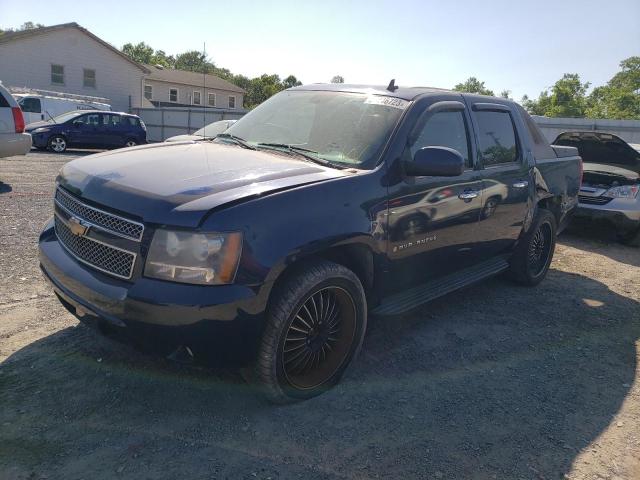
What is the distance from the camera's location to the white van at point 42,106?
18078 mm

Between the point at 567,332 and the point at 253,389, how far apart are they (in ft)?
9.47

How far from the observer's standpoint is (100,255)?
2566mm

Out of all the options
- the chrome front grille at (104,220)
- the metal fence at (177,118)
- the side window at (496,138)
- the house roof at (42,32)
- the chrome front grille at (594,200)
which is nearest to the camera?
the chrome front grille at (104,220)

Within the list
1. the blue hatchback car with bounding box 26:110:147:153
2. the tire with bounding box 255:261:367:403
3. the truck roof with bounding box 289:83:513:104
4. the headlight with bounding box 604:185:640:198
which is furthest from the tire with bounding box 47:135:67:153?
the tire with bounding box 255:261:367:403

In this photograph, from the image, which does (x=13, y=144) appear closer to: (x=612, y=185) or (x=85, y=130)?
(x=85, y=130)

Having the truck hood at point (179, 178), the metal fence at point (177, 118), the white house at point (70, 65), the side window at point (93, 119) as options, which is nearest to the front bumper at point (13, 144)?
the truck hood at point (179, 178)

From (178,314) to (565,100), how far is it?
234 feet

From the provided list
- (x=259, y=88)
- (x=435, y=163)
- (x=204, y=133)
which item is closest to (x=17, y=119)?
(x=204, y=133)

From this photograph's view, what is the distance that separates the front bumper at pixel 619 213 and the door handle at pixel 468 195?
4357 mm

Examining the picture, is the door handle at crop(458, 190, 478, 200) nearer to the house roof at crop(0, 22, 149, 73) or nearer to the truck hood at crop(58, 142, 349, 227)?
the truck hood at crop(58, 142, 349, 227)

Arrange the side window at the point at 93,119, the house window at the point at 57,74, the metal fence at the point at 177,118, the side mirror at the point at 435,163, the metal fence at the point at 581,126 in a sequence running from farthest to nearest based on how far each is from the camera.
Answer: the house window at the point at 57,74 < the metal fence at the point at 177,118 < the metal fence at the point at 581,126 < the side window at the point at 93,119 < the side mirror at the point at 435,163

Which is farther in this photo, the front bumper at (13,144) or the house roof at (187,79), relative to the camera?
the house roof at (187,79)

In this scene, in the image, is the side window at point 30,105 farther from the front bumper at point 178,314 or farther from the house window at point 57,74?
the front bumper at point 178,314

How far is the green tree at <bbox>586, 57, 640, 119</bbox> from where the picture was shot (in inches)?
2347
